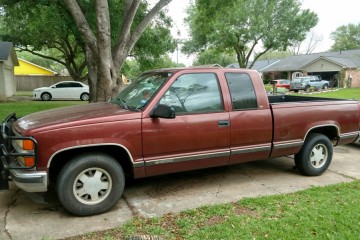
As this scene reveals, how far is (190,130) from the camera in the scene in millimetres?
4484

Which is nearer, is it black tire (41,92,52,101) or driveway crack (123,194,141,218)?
driveway crack (123,194,141,218)

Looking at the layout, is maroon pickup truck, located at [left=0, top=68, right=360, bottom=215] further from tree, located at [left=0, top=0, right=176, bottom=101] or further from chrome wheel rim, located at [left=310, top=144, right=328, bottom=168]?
A: tree, located at [left=0, top=0, right=176, bottom=101]

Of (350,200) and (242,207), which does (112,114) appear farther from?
(350,200)

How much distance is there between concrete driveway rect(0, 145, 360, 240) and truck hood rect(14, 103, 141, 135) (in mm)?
969

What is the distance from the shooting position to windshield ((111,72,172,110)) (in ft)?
14.9

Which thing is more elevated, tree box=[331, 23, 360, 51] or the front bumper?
tree box=[331, 23, 360, 51]

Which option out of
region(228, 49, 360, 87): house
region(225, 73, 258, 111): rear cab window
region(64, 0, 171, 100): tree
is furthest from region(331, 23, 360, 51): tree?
region(225, 73, 258, 111): rear cab window

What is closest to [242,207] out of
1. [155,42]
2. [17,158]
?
[17,158]

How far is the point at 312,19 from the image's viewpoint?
111 feet

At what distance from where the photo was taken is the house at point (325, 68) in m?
40.7

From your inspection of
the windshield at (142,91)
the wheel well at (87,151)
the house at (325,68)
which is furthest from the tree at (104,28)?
the house at (325,68)

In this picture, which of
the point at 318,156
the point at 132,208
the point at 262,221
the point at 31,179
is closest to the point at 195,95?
the point at 132,208

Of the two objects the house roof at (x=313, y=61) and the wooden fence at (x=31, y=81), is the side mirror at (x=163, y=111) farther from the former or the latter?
the house roof at (x=313, y=61)

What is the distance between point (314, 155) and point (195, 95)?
253cm
